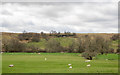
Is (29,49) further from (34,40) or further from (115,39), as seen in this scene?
(115,39)

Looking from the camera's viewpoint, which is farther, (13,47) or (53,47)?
(53,47)

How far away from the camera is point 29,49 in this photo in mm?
82562

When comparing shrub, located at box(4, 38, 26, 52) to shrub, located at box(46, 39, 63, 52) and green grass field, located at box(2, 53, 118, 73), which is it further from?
green grass field, located at box(2, 53, 118, 73)

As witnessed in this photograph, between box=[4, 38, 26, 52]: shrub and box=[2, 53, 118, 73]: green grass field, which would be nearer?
box=[2, 53, 118, 73]: green grass field

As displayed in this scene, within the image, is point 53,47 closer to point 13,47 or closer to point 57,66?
point 13,47

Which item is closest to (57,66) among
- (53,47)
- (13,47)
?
(53,47)

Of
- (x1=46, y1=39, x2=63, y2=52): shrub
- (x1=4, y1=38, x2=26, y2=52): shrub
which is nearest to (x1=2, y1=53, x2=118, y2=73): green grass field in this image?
(x1=46, y1=39, x2=63, y2=52): shrub

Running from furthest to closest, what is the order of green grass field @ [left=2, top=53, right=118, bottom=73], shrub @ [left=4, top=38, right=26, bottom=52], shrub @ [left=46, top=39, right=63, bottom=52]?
shrub @ [left=46, top=39, right=63, bottom=52]
shrub @ [left=4, top=38, right=26, bottom=52]
green grass field @ [left=2, top=53, right=118, bottom=73]

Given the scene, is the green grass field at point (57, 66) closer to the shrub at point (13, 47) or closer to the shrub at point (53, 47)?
the shrub at point (53, 47)

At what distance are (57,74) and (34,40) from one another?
333 feet

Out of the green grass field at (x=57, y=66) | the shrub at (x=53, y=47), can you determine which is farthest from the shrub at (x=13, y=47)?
the green grass field at (x=57, y=66)

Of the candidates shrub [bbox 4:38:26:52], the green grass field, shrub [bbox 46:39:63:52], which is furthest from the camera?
shrub [bbox 46:39:63:52]

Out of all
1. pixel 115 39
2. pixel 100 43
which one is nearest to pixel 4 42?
pixel 100 43

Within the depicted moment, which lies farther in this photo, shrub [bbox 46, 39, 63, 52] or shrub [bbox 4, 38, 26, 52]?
shrub [bbox 46, 39, 63, 52]
